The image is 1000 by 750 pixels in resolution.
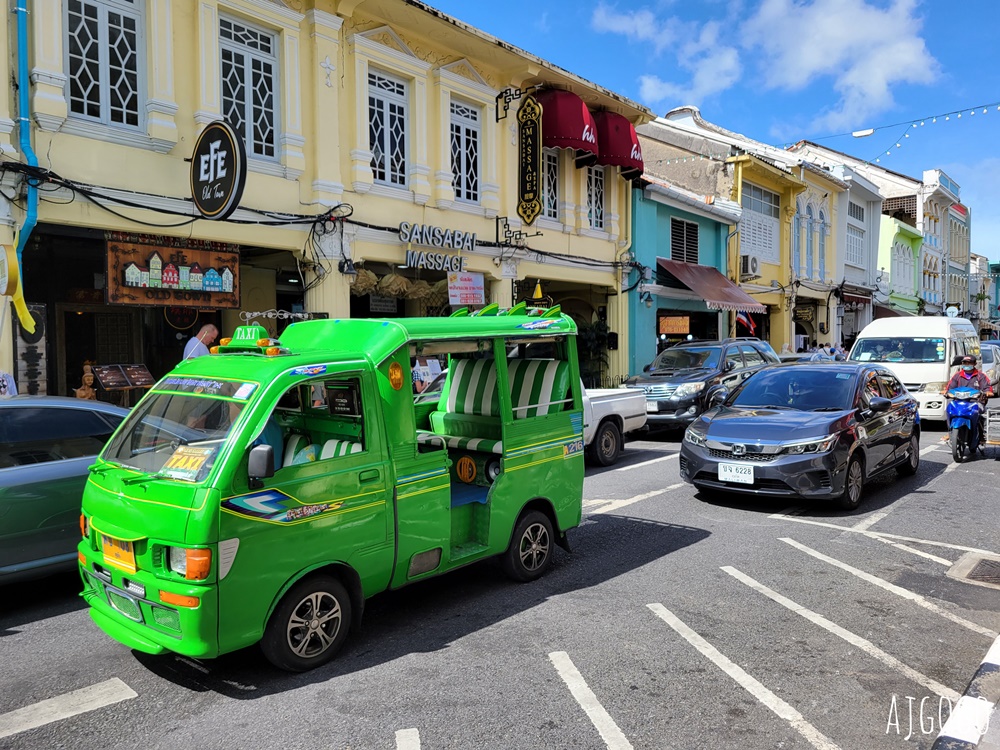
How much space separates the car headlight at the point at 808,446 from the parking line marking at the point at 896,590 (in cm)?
106

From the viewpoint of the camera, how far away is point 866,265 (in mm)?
34531

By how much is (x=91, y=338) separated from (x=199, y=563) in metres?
10.7

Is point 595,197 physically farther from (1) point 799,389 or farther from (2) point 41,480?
(2) point 41,480

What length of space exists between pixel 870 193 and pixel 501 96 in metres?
24.9

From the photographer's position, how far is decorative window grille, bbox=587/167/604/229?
1831 centimetres

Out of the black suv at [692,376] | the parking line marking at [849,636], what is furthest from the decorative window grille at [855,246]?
the parking line marking at [849,636]

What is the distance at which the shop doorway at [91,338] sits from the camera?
12172mm

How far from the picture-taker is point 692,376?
1363cm

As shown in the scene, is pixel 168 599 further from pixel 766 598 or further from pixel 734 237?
pixel 734 237

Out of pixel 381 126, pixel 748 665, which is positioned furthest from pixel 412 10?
pixel 748 665

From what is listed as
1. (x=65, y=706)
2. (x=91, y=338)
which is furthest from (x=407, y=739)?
(x=91, y=338)

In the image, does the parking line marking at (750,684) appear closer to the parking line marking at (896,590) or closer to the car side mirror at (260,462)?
the parking line marking at (896,590)

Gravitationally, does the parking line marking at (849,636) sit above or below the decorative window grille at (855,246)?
below

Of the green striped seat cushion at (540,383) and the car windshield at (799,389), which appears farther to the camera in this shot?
the car windshield at (799,389)
